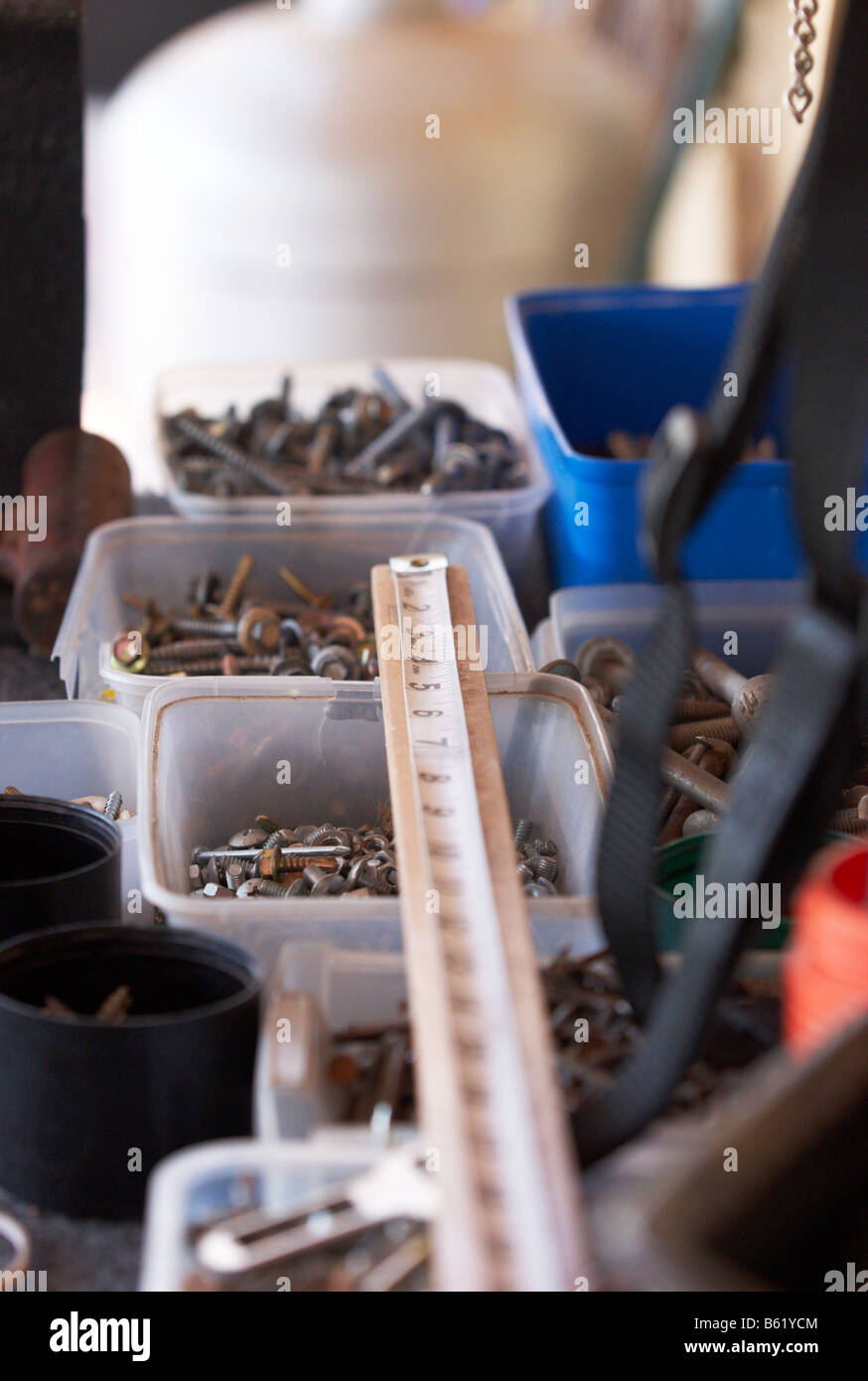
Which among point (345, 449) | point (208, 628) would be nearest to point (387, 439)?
point (345, 449)

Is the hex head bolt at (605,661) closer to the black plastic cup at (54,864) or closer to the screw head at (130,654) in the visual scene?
the screw head at (130,654)

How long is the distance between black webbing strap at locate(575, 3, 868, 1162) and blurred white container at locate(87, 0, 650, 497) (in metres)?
2.83

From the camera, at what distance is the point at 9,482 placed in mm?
2020

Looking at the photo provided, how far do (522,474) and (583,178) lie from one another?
6.50 feet

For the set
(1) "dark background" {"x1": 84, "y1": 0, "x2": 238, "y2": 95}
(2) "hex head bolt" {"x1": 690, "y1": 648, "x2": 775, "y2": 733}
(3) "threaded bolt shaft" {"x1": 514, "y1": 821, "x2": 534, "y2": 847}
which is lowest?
(3) "threaded bolt shaft" {"x1": 514, "y1": 821, "x2": 534, "y2": 847}

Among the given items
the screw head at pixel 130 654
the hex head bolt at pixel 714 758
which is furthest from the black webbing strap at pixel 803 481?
the screw head at pixel 130 654

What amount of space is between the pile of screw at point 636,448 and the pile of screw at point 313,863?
3.21 ft

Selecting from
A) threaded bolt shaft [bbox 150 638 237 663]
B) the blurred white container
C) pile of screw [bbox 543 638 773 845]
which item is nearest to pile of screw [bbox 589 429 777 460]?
pile of screw [bbox 543 638 773 845]

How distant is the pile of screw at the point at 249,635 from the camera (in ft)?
5.74

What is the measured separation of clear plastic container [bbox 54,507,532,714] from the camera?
6.20 ft

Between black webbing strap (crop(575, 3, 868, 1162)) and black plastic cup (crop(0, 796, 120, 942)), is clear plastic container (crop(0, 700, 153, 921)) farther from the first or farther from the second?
black webbing strap (crop(575, 3, 868, 1162))

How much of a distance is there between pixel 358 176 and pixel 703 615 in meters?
2.24

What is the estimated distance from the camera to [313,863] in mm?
1389

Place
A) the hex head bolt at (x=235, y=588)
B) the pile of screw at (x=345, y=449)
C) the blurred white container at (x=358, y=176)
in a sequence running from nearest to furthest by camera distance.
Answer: the hex head bolt at (x=235, y=588), the pile of screw at (x=345, y=449), the blurred white container at (x=358, y=176)
